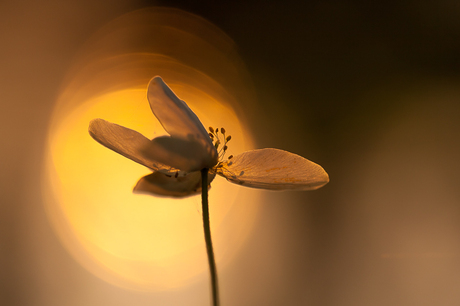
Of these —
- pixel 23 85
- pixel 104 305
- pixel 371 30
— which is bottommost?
pixel 104 305

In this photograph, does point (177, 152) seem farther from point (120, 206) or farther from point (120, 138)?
point (120, 206)

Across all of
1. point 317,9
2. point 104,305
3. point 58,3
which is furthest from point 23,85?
point 317,9

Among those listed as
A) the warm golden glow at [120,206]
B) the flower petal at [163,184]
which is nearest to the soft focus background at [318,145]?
the warm golden glow at [120,206]

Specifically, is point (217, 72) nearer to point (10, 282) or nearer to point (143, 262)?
point (143, 262)

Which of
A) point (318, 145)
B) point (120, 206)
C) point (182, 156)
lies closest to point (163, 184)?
point (182, 156)

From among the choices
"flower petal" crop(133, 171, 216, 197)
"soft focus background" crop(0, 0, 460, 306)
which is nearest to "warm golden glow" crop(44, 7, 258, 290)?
"soft focus background" crop(0, 0, 460, 306)

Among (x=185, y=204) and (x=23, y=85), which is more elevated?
(x=23, y=85)

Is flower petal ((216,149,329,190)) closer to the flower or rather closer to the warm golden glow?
the flower
